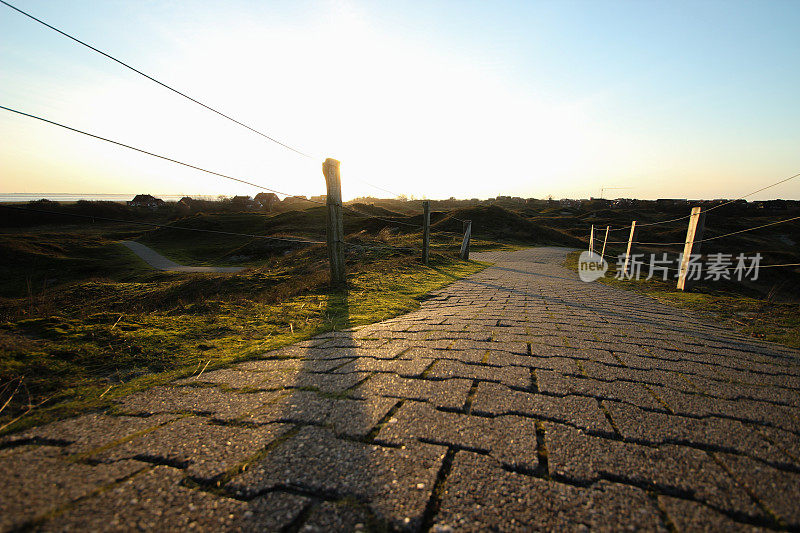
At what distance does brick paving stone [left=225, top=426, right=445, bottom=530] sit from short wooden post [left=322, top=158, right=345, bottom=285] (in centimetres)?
516

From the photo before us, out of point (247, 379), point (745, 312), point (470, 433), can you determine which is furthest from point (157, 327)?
point (745, 312)

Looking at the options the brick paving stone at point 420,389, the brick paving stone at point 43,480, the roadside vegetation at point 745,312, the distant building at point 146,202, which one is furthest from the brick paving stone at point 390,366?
the distant building at point 146,202

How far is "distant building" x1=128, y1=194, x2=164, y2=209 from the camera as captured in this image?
59522 millimetres

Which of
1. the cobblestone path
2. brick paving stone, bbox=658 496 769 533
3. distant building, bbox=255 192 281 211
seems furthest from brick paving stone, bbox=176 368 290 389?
distant building, bbox=255 192 281 211

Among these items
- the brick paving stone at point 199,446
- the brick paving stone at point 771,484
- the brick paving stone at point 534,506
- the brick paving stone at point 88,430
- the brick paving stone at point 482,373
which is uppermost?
the brick paving stone at point 771,484

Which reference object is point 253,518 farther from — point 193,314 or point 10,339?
point 193,314

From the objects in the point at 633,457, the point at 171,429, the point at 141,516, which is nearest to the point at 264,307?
the point at 171,429

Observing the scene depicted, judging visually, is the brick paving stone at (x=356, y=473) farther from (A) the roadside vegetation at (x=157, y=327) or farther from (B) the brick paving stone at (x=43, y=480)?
(A) the roadside vegetation at (x=157, y=327)

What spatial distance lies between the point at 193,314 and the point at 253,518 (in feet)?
12.7

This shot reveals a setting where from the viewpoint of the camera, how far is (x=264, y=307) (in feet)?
15.7

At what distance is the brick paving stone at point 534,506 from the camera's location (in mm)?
1072

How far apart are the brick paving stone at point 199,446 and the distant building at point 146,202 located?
7400 centimetres

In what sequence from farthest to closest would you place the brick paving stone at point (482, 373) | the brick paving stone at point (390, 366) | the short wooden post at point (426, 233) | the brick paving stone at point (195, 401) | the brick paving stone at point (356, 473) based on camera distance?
1. the short wooden post at point (426, 233)
2. the brick paving stone at point (390, 366)
3. the brick paving stone at point (482, 373)
4. the brick paving stone at point (195, 401)
5. the brick paving stone at point (356, 473)

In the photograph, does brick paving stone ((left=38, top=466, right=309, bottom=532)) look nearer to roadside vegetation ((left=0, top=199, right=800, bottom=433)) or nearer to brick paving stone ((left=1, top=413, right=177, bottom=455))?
brick paving stone ((left=1, top=413, right=177, bottom=455))
